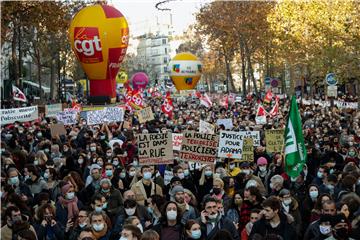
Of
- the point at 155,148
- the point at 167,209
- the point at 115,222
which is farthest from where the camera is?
the point at 155,148

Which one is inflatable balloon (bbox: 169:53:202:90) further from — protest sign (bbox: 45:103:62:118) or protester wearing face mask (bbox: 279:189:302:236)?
protester wearing face mask (bbox: 279:189:302:236)

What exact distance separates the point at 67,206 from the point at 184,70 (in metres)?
63.7

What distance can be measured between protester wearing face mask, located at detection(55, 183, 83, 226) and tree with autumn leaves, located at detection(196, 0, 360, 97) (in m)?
23.4

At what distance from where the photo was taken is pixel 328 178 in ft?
37.8

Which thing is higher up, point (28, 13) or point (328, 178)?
point (28, 13)

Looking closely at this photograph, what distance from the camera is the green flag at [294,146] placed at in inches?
→ 427

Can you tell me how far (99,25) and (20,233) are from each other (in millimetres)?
34862

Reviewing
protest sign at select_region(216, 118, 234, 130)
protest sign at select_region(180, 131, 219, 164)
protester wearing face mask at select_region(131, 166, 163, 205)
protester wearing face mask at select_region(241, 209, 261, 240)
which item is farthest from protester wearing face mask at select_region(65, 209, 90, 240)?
protest sign at select_region(216, 118, 234, 130)

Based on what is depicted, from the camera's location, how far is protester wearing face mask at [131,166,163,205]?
38.7ft

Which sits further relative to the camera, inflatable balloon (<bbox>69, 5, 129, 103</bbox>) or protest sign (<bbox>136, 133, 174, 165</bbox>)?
inflatable balloon (<bbox>69, 5, 129, 103</bbox>)

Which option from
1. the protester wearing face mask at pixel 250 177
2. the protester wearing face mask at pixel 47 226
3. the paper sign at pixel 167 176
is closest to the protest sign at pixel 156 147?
the paper sign at pixel 167 176

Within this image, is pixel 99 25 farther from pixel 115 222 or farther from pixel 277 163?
pixel 115 222

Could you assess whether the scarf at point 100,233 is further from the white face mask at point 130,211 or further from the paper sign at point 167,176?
the paper sign at point 167,176

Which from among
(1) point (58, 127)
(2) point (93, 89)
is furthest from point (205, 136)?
(2) point (93, 89)
